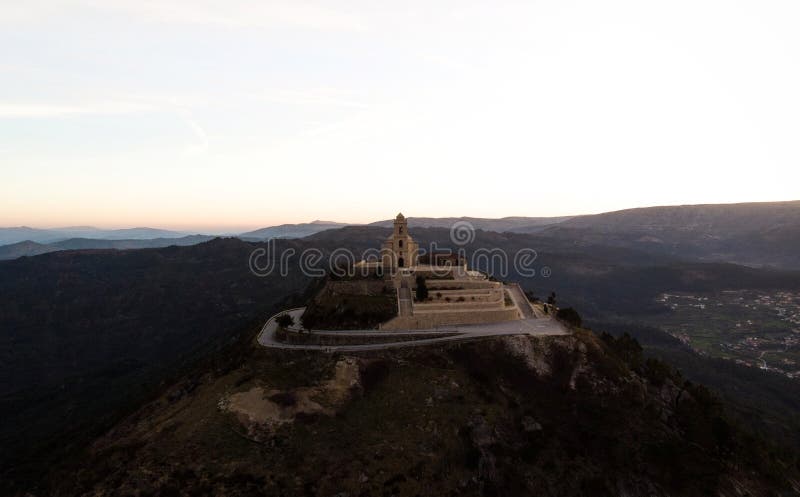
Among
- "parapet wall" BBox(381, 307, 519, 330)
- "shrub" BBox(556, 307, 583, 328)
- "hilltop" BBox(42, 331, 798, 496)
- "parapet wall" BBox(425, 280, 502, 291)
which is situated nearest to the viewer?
"hilltop" BBox(42, 331, 798, 496)

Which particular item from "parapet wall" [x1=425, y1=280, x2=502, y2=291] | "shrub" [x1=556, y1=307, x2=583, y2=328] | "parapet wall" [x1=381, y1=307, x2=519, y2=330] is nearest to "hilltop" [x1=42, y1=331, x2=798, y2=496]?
"shrub" [x1=556, y1=307, x2=583, y2=328]

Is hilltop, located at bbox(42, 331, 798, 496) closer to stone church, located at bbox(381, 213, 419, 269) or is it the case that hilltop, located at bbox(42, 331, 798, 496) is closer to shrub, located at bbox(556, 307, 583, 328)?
shrub, located at bbox(556, 307, 583, 328)

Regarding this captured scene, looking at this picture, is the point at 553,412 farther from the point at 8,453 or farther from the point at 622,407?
the point at 8,453

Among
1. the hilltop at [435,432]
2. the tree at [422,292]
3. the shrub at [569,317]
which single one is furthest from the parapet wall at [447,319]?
the shrub at [569,317]

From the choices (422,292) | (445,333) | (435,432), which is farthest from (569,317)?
(435,432)

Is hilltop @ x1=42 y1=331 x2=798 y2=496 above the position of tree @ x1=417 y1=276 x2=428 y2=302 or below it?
below

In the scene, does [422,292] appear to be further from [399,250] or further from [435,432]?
[435,432]

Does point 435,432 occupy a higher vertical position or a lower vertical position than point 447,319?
lower

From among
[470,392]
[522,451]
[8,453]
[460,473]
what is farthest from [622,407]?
[8,453]
